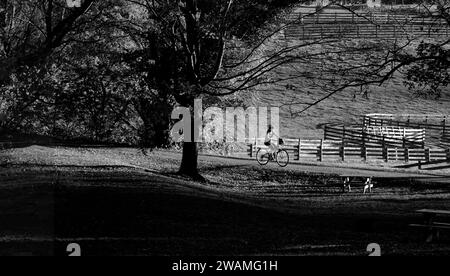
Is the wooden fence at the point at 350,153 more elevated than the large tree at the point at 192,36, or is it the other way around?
the large tree at the point at 192,36

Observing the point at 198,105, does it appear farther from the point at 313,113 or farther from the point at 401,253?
the point at 313,113

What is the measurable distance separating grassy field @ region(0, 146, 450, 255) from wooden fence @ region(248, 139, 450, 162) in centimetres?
1423

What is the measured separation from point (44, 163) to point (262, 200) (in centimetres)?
851

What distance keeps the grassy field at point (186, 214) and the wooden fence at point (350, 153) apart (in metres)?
14.2

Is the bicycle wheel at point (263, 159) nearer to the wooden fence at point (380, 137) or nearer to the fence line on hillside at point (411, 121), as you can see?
the wooden fence at point (380, 137)

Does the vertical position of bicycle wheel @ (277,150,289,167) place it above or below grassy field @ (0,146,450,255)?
above

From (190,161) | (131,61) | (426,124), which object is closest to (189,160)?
(190,161)

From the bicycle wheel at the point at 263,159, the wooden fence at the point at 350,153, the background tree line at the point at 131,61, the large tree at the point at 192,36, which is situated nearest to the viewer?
the background tree line at the point at 131,61

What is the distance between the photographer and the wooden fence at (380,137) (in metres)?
47.0

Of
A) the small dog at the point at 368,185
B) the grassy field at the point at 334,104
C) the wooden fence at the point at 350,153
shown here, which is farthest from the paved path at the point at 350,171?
the grassy field at the point at 334,104

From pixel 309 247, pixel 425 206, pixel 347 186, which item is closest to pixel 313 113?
pixel 347 186

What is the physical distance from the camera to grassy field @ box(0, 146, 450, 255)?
45.8 feet

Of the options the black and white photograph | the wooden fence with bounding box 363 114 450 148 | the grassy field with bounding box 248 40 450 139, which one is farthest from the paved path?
the grassy field with bounding box 248 40 450 139

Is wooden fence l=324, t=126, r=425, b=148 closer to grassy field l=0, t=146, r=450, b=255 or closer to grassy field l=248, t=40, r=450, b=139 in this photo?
grassy field l=248, t=40, r=450, b=139
